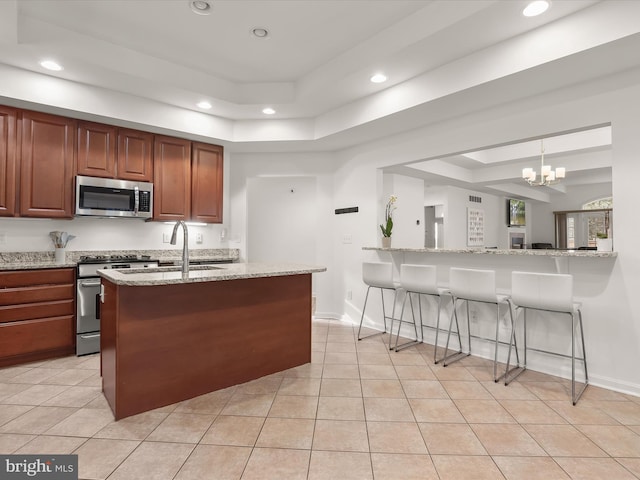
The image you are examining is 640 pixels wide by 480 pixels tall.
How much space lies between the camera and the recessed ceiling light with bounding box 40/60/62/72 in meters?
3.01

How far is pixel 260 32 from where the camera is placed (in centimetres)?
298

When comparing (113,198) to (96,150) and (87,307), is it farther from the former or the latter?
(87,307)

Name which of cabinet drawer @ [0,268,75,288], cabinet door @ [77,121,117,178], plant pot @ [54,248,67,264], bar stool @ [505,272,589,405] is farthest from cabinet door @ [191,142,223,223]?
bar stool @ [505,272,589,405]

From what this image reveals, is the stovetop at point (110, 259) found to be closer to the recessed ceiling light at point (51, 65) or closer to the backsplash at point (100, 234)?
the backsplash at point (100, 234)

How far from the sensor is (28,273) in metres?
3.13

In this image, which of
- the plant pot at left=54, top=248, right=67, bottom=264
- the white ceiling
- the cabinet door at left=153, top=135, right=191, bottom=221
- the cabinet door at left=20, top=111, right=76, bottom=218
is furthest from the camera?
the cabinet door at left=153, top=135, right=191, bottom=221

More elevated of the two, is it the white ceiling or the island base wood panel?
the white ceiling

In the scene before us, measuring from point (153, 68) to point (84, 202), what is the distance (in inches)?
59.5

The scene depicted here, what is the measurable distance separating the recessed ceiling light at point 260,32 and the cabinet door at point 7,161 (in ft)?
7.80

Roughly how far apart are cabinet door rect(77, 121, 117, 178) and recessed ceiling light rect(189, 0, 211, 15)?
179cm

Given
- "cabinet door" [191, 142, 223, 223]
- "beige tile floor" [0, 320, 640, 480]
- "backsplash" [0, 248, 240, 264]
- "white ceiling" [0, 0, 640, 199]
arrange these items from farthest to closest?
1. "cabinet door" [191, 142, 223, 223]
2. "backsplash" [0, 248, 240, 264]
3. "white ceiling" [0, 0, 640, 199]
4. "beige tile floor" [0, 320, 640, 480]

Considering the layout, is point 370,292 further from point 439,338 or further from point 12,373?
point 12,373

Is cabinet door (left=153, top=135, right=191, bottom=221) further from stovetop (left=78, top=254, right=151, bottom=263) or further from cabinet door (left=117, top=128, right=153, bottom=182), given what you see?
stovetop (left=78, top=254, right=151, bottom=263)

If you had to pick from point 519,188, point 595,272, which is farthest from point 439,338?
point 519,188
